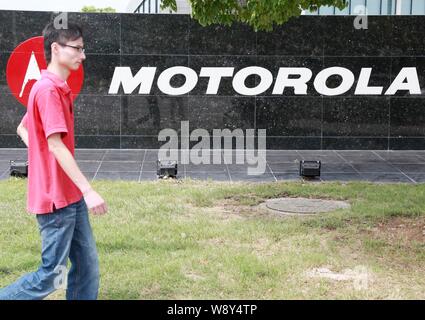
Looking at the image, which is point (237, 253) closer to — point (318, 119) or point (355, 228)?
point (355, 228)

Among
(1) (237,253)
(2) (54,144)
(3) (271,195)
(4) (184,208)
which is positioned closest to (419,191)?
(3) (271,195)

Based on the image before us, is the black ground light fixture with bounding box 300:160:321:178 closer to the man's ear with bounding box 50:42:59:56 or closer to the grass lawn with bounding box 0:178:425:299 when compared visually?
the grass lawn with bounding box 0:178:425:299

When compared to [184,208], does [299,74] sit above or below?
above

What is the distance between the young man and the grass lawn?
1122mm

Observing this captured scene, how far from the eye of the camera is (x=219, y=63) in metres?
13.8

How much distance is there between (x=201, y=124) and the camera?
13906mm

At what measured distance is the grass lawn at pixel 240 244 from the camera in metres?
5.64

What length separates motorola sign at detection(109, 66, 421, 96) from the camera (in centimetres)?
1379

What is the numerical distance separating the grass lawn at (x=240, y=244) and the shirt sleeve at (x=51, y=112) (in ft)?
5.93

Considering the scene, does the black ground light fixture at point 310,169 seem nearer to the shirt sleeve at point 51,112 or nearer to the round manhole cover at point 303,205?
the round manhole cover at point 303,205

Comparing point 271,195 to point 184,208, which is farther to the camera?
point 271,195

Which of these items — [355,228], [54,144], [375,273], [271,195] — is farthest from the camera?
[271,195]
